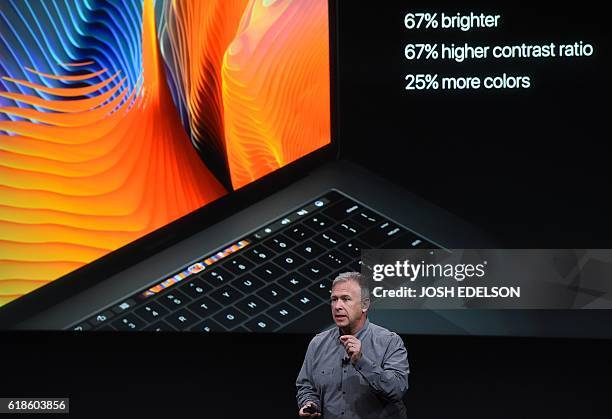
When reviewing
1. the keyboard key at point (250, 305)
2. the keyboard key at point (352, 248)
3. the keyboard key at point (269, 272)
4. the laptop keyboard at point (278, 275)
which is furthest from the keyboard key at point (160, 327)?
the keyboard key at point (352, 248)

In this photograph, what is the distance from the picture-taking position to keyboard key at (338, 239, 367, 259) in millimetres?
3156

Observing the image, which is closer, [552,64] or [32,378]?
[552,64]

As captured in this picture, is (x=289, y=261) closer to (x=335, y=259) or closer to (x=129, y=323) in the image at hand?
(x=335, y=259)

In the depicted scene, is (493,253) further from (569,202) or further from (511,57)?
(511,57)

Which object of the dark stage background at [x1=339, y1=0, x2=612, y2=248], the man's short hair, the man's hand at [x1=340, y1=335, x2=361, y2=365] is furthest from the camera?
the dark stage background at [x1=339, y1=0, x2=612, y2=248]

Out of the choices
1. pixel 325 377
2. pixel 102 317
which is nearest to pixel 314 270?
pixel 102 317

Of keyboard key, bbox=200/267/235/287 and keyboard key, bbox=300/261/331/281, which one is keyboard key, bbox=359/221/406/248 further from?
keyboard key, bbox=200/267/235/287

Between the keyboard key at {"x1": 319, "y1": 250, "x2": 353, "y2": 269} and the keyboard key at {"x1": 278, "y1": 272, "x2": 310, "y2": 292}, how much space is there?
3.7 inches

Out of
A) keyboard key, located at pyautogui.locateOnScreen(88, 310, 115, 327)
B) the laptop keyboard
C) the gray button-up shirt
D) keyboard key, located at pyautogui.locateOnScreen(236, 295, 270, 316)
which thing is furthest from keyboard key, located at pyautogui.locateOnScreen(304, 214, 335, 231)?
the gray button-up shirt

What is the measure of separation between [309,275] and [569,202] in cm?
92

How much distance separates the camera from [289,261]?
317cm

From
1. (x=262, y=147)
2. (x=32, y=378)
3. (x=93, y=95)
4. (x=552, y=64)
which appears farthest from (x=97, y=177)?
(x=552, y=64)

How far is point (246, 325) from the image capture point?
10.4 ft

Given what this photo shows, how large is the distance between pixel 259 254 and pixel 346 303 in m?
1.14
